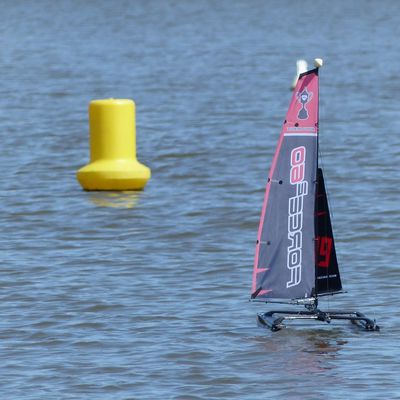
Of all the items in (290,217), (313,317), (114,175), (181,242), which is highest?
(114,175)

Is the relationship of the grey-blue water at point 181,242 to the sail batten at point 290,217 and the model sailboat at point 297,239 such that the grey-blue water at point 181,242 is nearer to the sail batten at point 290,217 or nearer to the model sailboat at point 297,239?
the model sailboat at point 297,239

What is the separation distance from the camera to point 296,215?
15.0 metres

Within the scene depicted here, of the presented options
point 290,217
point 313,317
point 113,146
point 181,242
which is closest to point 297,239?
point 290,217

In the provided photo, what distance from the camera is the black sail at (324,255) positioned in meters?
15.1

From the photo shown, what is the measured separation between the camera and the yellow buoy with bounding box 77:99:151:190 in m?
23.2

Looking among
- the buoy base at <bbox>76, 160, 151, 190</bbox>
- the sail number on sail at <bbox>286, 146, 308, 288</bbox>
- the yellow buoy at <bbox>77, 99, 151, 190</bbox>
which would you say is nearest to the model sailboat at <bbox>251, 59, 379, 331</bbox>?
the sail number on sail at <bbox>286, 146, 308, 288</bbox>

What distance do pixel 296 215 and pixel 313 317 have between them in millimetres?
1003

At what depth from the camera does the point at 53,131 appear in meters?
33.1

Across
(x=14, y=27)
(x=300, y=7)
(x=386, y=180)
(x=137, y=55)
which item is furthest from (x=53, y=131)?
(x=300, y=7)

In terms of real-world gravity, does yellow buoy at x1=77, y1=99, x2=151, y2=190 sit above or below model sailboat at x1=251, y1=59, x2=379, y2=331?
above

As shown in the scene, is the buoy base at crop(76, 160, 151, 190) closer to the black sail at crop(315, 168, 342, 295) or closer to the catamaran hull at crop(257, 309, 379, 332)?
the catamaran hull at crop(257, 309, 379, 332)

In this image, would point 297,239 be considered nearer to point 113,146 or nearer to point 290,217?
point 290,217

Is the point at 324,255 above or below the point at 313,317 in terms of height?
above

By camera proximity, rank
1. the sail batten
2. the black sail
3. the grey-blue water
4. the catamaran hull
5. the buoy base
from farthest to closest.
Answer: the buoy base
the black sail
the catamaran hull
the sail batten
the grey-blue water
